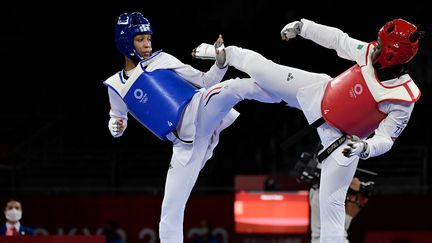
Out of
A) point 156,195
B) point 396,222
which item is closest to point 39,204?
point 156,195

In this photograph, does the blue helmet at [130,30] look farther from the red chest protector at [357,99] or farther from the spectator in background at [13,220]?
the spectator in background at [13,220]

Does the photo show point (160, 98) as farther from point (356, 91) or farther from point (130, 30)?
point (356, 91)

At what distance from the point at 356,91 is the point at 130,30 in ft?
6.92

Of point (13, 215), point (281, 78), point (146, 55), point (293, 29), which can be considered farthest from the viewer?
point (13, 215)

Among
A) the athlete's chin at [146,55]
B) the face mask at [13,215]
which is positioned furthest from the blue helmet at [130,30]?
the face mask at [13,215]

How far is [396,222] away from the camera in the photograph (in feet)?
44.9

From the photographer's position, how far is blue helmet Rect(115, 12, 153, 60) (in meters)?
8.10

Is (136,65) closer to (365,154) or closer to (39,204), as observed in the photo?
(365,154)

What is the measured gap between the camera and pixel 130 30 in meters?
8.10

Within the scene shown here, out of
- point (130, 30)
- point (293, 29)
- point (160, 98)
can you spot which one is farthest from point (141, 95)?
point (293, 29)

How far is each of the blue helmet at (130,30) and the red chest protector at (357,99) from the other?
69.8 inches

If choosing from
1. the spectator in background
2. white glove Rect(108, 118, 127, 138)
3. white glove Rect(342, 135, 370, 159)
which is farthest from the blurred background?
white glove Rect(342, 135, 370, 159)

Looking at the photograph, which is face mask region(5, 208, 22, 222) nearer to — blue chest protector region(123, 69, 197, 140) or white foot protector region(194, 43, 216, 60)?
blue chest protector region(123, 69, 197, 140)

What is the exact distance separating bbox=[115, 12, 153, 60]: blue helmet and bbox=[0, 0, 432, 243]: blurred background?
18.4 ft
